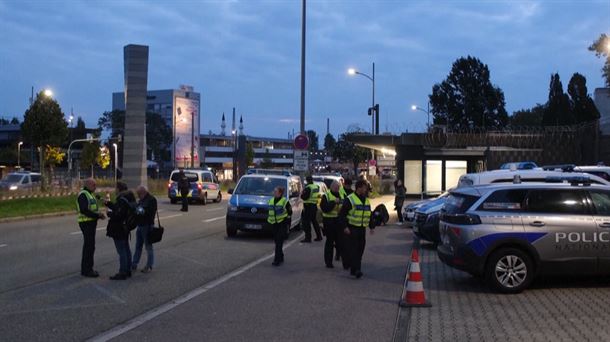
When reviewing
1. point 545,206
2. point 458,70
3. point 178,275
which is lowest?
point 178,275

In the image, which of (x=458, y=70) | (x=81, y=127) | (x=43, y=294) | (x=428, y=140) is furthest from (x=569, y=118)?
(x=81, y=127)

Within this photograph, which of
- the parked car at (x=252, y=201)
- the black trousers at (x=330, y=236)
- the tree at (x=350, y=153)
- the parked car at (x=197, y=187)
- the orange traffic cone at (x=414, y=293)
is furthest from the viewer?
the tree at (x=350, y=153)

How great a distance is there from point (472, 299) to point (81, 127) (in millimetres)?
123699

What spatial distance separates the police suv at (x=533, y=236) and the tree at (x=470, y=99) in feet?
218

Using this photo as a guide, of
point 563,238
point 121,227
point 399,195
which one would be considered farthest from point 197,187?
point 563,238

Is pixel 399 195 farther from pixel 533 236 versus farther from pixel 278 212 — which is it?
pixel 533 236

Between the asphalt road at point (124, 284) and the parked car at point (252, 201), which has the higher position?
the parked car at point (252, 201)

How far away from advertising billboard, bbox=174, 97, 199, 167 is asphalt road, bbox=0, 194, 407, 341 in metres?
95.9

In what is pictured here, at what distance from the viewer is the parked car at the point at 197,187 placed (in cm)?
3347

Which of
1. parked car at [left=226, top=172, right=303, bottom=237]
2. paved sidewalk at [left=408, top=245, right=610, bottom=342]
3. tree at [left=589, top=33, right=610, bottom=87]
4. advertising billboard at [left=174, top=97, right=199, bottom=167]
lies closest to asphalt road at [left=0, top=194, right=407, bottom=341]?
parked car at [left=226, top=172, right=303, bottom=237]

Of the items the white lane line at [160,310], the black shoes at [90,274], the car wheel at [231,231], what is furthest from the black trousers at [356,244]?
the car wheel at [231,231]

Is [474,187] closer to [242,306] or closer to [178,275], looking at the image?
[242,306]

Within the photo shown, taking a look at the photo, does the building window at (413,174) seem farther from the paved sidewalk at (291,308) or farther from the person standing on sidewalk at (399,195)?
the paved sidewalk at (291,308)

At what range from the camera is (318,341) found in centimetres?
690
